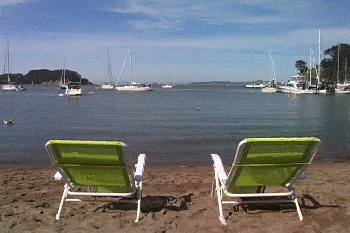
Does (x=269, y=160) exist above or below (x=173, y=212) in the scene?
above

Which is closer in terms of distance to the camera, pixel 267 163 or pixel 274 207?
pixel 267 163

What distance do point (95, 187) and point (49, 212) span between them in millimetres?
621

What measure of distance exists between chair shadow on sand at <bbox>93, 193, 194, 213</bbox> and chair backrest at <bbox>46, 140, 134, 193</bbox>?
433 millimetres

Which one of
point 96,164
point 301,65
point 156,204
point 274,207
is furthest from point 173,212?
point 301,65

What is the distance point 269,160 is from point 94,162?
1942mm

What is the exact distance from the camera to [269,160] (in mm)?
3996

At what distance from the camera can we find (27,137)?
46.4 feet

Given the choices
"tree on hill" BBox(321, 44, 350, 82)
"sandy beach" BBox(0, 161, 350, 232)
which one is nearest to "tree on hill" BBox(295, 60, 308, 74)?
"tree on hill" BBox(321, 44, 350, 82)

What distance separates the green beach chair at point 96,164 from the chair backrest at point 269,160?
1.17 metres

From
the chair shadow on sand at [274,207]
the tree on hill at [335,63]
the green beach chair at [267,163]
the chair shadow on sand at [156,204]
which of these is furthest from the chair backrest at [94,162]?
the tree on hill at [335,63]

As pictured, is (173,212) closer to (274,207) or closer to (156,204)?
(156,204)

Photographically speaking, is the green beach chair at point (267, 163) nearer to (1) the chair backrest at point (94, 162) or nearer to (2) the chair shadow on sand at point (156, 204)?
(2) the chair shadow on sand at point (156, 204)

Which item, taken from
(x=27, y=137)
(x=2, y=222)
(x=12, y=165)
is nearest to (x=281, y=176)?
(x=2, y=222)

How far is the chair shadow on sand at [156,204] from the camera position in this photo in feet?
15.0
